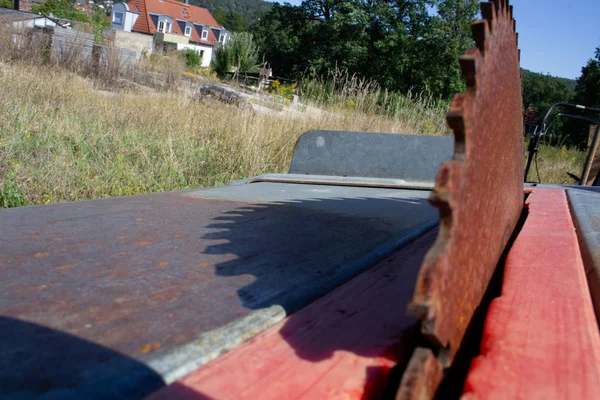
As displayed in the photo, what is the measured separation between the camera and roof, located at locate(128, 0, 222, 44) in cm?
6400

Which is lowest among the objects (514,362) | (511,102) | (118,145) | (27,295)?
(118,145)

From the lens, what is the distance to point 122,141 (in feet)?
19.7

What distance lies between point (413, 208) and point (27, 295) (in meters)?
1.40

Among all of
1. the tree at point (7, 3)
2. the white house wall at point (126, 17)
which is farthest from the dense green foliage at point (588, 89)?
the tree at point (7, 3)

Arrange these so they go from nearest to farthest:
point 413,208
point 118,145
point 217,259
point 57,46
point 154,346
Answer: point 154,346 → point 217,259 → point 413,208 → point 118,145 → point 57,46

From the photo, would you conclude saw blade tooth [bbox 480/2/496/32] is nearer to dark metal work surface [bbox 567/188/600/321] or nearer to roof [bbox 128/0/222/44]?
dark metal work surface [bbox 567/188/600/321]

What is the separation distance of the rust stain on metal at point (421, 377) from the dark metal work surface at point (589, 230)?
14.7 inches

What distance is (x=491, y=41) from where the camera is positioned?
838 millimetres

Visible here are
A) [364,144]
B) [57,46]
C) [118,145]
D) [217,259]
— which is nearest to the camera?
[217,259]

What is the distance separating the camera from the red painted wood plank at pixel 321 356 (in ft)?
2.11

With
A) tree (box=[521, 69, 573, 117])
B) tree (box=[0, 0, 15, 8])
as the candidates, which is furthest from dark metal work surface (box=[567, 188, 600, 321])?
tree (box=[521, 69, 573, 117])

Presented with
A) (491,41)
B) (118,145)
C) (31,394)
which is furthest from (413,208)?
(118,145)

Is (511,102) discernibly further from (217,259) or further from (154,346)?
(154,346)

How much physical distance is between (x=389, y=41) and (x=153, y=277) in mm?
33759
